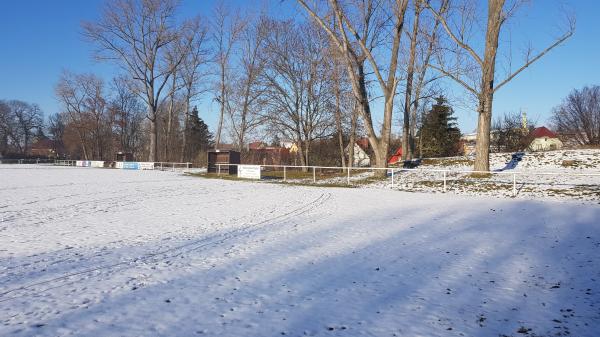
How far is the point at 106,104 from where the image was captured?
6544 cm

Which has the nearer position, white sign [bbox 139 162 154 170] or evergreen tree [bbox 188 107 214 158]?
white sign [bbox 139 162 154 170]

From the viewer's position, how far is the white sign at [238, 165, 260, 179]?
84.2 feet

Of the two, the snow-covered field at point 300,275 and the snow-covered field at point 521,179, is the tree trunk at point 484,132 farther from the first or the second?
the snow-covered field at point 300,275

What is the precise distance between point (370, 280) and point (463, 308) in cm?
122

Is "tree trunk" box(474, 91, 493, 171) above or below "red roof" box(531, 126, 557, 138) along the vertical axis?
below

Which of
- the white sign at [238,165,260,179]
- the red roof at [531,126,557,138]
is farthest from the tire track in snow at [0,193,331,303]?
the red roof at [531,126,557,138]

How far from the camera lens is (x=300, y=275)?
16.6 ft

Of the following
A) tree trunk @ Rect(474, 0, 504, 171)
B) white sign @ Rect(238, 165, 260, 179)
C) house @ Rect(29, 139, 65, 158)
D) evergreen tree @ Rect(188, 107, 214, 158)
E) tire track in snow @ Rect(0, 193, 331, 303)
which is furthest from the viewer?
house @ Rect(29, 139, 65, 158)

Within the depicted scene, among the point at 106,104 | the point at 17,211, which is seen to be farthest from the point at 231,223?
the point at 106,104

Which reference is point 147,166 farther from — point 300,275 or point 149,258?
point 300,275

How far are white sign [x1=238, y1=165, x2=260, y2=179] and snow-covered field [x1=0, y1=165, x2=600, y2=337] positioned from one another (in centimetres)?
1573

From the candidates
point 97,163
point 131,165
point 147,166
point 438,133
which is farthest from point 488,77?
point 97,163

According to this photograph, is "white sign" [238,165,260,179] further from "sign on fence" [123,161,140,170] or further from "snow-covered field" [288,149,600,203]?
"sign on fence" [123,161,140,170]

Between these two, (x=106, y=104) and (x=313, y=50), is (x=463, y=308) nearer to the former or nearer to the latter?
(x=313, y=50)
